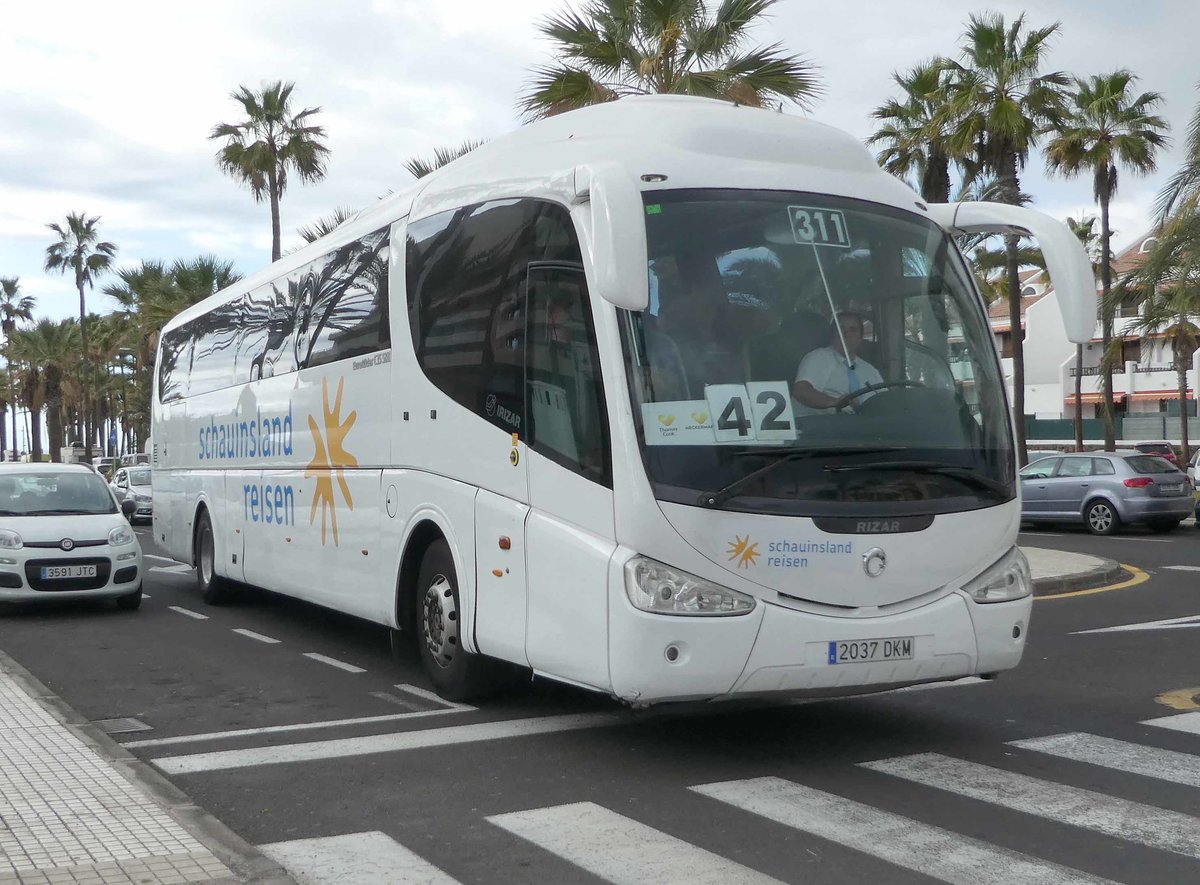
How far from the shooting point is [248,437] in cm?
1288

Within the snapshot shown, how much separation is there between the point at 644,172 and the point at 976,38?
22846mm

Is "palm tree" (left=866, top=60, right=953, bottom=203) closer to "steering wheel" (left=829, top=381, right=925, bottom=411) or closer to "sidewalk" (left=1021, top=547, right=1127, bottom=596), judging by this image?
"sidewalk" (left=1021, top=547, right=1127, bottom=596)

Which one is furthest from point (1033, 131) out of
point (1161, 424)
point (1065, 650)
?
point (1161, 424)

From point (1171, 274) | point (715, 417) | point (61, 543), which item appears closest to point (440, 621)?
point (715, 417)

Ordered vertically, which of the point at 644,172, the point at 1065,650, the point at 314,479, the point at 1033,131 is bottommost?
the point at 1065,650

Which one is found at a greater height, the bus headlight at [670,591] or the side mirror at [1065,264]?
the side mirror at [1065,264]

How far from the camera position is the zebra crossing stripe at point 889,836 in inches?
192

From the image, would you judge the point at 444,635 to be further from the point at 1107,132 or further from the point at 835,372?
the point at 1107,132

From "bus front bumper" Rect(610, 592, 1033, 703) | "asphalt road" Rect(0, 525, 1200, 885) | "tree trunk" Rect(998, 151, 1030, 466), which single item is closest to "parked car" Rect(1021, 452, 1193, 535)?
"tree trunk" Rect(998, 151, 1030, 466)

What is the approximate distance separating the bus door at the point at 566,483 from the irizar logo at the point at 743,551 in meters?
0.56

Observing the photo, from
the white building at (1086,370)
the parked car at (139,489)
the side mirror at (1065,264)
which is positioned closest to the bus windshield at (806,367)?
the side mirror at (1065,264)

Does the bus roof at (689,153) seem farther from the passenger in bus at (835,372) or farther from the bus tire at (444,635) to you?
the bus tire at (444,635)

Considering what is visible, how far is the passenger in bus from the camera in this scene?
645 centimetres

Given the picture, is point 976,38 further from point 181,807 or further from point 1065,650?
point 181,807
